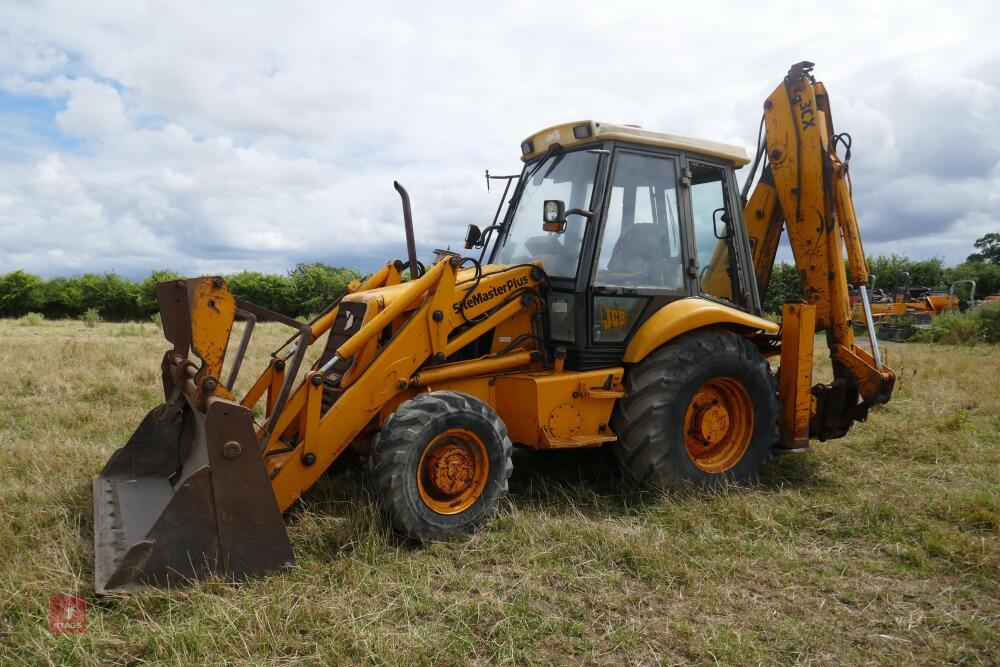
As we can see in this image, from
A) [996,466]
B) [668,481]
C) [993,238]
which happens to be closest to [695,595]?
[668,481]

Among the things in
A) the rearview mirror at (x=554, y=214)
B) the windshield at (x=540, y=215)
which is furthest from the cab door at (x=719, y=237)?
the rearview mirror at (x=554, y=214)

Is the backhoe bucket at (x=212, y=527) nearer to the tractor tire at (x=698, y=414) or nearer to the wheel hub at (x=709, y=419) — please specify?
the tractor tire at (x=698, y=414)

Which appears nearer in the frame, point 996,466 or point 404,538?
point 404,538

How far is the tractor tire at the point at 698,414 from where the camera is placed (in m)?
5.36

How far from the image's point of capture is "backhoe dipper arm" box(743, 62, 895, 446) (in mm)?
6426

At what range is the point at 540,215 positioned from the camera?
5.84 metres

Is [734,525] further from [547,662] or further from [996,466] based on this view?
[996,466]

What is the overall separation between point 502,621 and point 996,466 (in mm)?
4840

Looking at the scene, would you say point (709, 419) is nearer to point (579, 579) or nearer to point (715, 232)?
point (715, 232)

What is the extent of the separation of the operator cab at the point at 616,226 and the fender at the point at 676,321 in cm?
9

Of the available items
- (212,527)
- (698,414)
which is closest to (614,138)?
(698,414)

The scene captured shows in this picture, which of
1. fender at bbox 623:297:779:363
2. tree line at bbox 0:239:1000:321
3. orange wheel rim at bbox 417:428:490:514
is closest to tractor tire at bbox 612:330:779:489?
fender at bbox 623:297:779:363

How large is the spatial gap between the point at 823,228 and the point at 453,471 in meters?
3.91

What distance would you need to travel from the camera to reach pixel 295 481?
4414 millimetres
